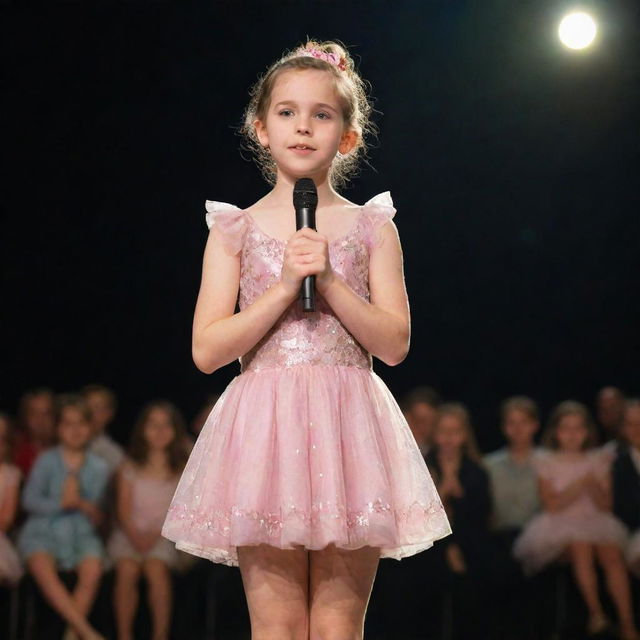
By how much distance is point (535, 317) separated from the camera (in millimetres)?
4828

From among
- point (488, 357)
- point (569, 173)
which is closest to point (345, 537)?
point (488, 357)

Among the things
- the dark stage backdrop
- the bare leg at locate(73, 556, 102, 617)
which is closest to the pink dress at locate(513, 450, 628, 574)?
the dark stage backdrop

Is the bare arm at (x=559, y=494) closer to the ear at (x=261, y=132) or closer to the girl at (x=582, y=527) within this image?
the girl at (x=582, y=527)

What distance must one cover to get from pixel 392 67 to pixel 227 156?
2.76 feet

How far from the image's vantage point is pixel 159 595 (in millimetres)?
4059

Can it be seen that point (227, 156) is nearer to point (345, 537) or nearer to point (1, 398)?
point (1, 398)

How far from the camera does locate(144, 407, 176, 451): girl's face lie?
4188 mm

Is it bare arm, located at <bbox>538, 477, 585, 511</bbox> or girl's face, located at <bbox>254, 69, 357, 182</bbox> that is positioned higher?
girl's face, located at <bbox>254, 69, 357, 182</bbox>

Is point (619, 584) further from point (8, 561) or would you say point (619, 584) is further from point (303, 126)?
point (303, 126)

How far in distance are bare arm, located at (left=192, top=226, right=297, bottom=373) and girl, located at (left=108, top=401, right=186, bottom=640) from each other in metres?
2.49

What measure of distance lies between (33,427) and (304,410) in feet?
9.83

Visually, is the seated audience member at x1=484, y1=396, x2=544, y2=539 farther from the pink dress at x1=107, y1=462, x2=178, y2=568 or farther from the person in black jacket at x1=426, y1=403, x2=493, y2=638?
the pink dress at x1=107, y1=462, x2=178, y2=568

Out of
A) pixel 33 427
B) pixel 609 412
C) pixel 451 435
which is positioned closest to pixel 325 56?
pixel 451 435

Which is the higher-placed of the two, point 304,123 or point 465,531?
point 304,123
